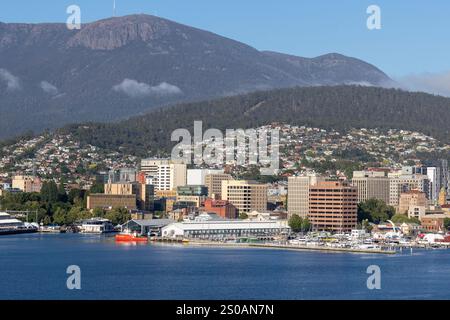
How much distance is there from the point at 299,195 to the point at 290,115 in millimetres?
44971

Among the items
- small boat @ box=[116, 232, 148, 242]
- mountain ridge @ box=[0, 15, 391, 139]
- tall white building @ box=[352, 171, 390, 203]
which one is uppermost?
mountain ridge @ box=[0, 15, 391, 139]

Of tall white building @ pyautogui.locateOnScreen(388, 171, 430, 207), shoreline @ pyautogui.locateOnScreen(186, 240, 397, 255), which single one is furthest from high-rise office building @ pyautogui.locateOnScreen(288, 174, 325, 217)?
tall white building @ pyautogui.locateOnScreen(388, 171, 430, 207)

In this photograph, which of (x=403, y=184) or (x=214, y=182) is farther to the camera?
(x=214, y=182)

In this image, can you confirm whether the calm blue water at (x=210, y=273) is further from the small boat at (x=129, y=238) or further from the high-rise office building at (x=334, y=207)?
the high-rise office building at (x=334, y=207)

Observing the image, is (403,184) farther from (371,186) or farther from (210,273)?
(210,273)

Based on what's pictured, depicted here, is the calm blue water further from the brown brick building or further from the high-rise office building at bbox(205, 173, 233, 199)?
the high-rise office building at bbox(205, 173, 233, 199)

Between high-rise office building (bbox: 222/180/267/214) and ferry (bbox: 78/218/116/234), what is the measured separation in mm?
7594

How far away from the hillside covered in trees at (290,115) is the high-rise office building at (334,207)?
38.9 m

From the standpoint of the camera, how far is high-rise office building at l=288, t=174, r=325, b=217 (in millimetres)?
52487

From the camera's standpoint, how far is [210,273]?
1092 inches

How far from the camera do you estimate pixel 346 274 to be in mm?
28031

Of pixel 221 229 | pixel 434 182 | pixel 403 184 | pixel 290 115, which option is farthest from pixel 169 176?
pixel 290 115

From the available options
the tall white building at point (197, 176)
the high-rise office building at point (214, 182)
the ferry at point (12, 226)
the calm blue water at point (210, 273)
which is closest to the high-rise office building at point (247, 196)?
the high-rise office building at point (214, 182)

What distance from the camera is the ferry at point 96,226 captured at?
170ft
